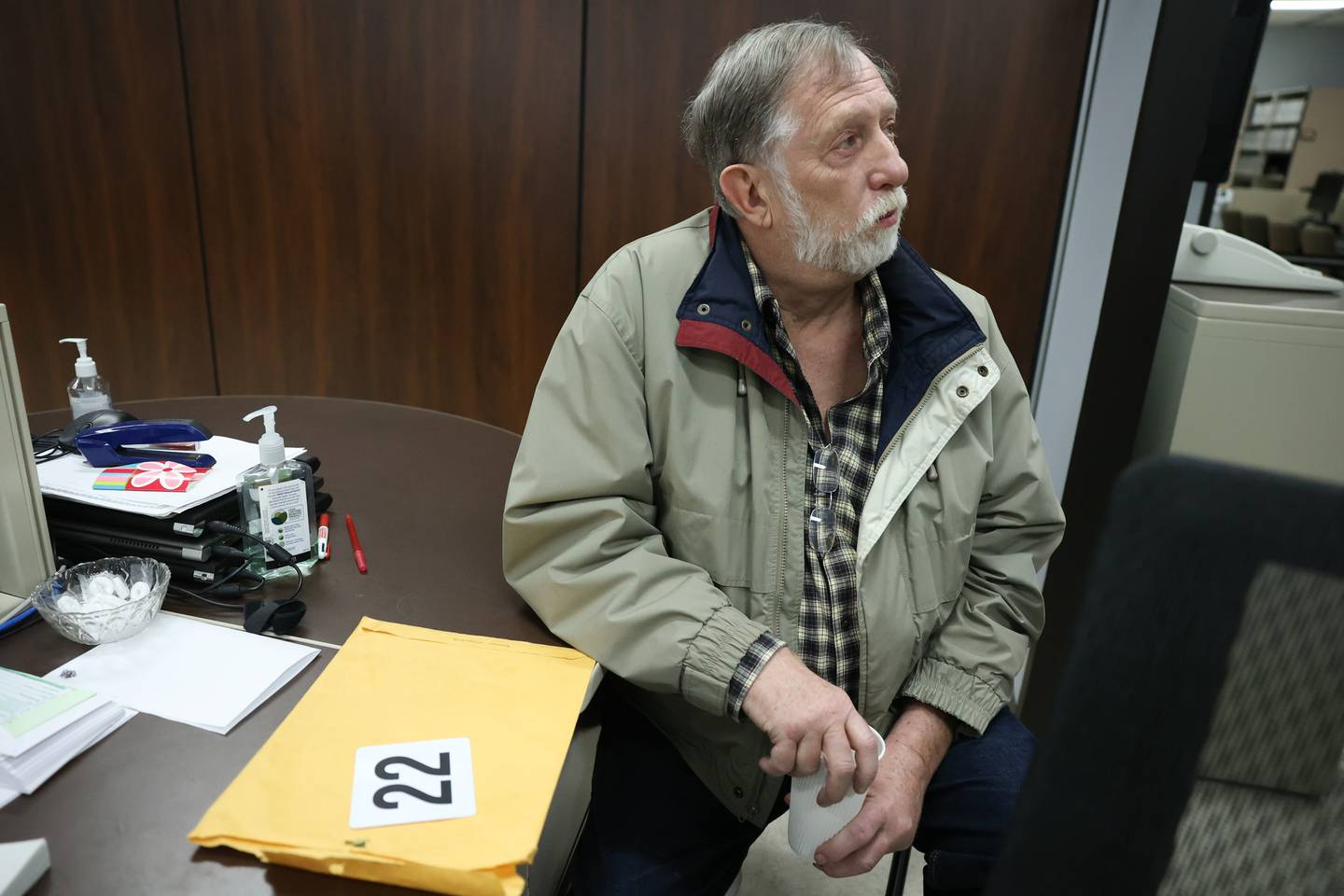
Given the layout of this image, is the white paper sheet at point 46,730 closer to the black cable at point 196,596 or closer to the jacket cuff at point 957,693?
the black cable at point 196,596

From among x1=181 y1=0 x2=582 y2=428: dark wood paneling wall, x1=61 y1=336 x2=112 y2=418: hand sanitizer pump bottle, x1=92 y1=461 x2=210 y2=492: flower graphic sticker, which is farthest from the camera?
x1=181 y1=0 x2=582 y2=428: dark wood paneling wall

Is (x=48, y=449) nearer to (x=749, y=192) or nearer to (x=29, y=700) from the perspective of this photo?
(x=29, y=700)

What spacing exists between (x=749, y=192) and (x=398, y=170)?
1.59 meters

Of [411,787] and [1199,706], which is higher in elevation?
[1199,706]

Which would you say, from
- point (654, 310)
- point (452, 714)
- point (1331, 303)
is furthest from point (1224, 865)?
point (1331, 303)

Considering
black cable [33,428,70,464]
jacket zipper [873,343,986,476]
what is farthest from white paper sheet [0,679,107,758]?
jacket zipper [873,343,986,476]

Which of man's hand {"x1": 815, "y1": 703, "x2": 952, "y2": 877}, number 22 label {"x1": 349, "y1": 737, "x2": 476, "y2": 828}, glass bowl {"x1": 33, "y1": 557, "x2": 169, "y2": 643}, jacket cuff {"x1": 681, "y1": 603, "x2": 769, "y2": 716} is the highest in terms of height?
glass bowl {"x1": 33, "y1": 557, "x2": 169, "y2": 643}

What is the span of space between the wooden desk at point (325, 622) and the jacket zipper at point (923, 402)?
51cm

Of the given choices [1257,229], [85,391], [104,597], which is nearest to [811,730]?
[104,597]

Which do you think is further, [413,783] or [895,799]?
[895,799]

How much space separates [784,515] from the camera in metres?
1.15

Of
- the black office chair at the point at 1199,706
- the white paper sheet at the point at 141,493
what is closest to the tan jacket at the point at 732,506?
the white paper sheet at the point at 141,493

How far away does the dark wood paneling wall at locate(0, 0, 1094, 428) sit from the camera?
7.29 ft

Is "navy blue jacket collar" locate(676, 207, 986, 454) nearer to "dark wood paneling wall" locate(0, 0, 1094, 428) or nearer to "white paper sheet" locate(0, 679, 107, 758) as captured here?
"white paper sheet" locate(0, 679, 107, 758)
